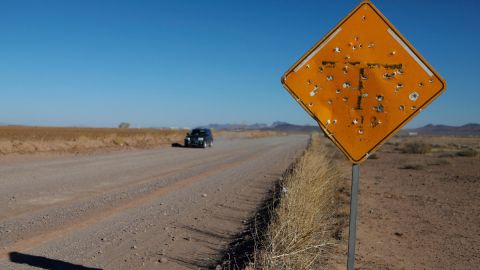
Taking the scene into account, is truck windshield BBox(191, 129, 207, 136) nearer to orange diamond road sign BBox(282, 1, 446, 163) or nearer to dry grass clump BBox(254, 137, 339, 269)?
dry grass clump BBox(254, 137, 339, 269)

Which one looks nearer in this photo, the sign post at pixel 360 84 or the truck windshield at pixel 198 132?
the sign post at pixel 360 84

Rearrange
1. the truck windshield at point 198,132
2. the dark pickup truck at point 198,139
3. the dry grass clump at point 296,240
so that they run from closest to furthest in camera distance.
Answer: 1. the dry grass clump at point 296,240
2. the dark pickup truck at point 198,139
3. the truck windshield at point 198,132

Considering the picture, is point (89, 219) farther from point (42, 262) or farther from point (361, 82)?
point (361, 82)

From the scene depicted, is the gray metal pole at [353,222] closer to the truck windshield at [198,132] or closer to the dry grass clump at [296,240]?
the dry grass clump at [296,240]

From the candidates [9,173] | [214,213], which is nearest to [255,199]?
[214,213]

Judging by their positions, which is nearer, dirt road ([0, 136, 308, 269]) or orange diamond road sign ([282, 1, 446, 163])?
orange diamond road sign ([282, 1, 446, 163])

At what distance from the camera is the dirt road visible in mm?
5984

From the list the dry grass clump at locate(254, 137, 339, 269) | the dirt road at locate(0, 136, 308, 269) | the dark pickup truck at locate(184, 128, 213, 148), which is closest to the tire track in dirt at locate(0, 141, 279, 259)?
the dirt road at locate(0, 136, 308, 269)

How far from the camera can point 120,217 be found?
846cm

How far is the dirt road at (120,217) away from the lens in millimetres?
5984

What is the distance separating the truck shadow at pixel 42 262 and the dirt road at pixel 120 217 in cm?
1

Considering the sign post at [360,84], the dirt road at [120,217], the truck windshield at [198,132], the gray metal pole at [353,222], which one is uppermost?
the sign post at [360,84]

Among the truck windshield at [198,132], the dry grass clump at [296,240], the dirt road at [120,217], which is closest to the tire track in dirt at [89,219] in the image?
the dirt road at [120,217]

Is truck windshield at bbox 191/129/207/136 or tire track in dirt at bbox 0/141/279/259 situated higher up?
truck windshield at bbox 191/129/207/136
